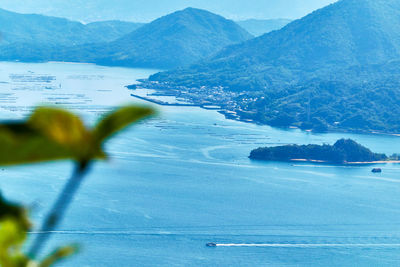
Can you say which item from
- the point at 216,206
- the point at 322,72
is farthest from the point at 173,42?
the point at 216,206

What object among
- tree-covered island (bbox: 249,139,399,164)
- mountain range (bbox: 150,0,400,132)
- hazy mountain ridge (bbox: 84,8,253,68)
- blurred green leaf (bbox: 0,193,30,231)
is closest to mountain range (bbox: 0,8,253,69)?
hazy mountain ridge (bbox: 84,8,253,68)

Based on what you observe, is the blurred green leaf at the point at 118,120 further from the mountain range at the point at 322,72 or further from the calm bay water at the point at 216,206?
the mountain range at the point at 322,72

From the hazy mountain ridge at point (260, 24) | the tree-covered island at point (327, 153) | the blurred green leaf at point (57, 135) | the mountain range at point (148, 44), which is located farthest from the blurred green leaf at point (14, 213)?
the hazy mountain ridge at point (260, 24)

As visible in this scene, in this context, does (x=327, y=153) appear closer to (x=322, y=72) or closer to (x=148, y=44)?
(x=322, y=72)

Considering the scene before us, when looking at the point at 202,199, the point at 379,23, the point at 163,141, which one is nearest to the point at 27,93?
the point at 163,141

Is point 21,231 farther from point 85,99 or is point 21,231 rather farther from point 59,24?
point 59,24

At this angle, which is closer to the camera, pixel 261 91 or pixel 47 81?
pixel 47 81
